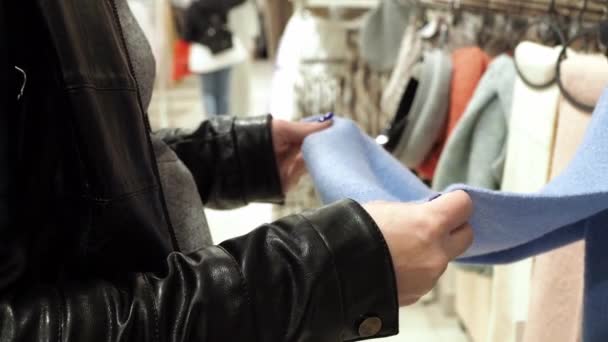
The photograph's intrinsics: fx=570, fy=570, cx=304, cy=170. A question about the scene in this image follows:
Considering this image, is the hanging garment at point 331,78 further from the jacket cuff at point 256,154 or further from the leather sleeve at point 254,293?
the leather sleeve at point 254,293

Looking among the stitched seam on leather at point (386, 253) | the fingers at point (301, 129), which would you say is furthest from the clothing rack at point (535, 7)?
the stitched seam on leather at point (386, 253)

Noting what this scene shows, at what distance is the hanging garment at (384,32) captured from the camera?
1.45 meters

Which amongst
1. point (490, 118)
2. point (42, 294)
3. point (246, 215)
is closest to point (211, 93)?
point (246, 215)

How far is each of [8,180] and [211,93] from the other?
7.60ft

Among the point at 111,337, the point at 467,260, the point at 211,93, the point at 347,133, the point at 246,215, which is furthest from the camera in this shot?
the point at 211,93

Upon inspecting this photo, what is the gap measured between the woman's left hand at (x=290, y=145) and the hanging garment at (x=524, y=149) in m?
0.28

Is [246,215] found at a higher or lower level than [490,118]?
lower

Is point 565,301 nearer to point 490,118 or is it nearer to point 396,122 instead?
point 490,118

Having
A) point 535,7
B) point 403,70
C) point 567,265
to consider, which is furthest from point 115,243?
point 403,70

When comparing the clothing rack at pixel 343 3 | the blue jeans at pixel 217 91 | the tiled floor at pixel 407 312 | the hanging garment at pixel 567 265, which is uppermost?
the clothing rack at pixel 343 3

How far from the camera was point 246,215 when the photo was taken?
5.69ft

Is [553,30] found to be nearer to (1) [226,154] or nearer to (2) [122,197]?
(1) [226,154]

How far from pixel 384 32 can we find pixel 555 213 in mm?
1036

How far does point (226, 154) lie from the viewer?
0.79 meters
